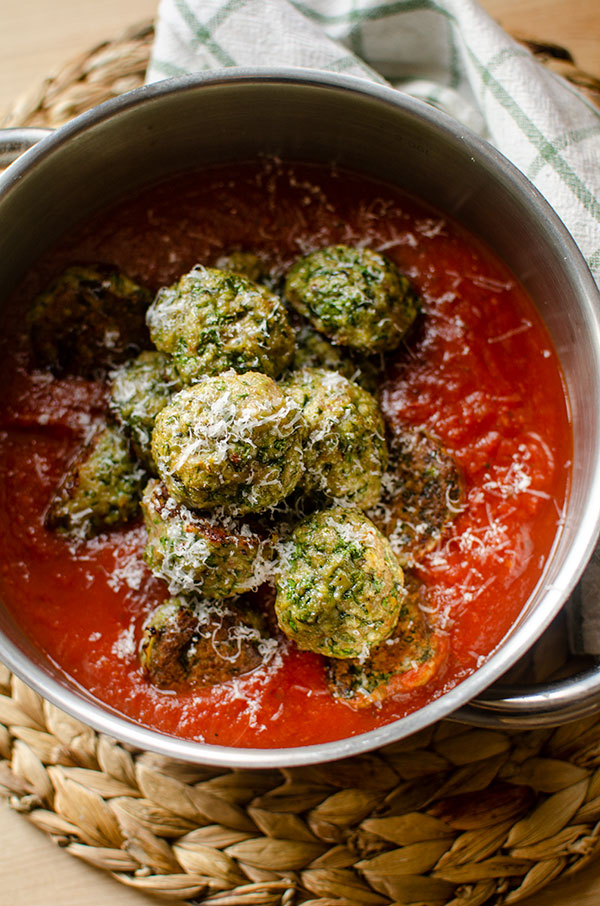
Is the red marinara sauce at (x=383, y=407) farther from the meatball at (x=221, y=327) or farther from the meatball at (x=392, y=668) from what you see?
the meatball at (x=221, y=327)

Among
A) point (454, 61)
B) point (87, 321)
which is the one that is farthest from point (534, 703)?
point (454, 61)

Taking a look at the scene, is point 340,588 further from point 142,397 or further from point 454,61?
point 454,61

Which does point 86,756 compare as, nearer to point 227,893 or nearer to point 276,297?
point 227,893

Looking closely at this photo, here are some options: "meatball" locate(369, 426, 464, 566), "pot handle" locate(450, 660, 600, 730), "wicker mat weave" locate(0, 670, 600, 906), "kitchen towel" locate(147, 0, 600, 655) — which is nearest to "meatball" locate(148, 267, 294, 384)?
"meatball" locate(369, 426, 464, 566)

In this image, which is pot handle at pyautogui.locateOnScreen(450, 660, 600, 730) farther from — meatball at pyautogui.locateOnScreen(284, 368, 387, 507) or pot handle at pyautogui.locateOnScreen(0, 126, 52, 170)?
pot handle at pyautogui.locateOnScreen(0, 126, 52, 170)

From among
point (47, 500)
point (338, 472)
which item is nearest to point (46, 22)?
point (47, 500)

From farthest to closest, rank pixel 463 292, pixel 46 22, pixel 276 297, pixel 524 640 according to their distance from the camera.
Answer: pixel 46 22 → pixel 463 292 → pixel 276 297 → pixel 524 640

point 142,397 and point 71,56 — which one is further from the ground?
point 71,56
